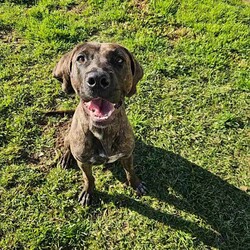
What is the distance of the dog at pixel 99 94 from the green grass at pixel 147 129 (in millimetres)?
695

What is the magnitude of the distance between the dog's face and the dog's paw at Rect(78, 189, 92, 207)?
127cm

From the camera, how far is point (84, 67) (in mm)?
3088

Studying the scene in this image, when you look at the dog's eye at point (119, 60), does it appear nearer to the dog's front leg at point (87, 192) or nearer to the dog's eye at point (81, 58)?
the dog's eye at point (81, 58)

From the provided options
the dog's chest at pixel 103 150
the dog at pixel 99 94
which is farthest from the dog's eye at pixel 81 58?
the dog's chest at pixel 103 150

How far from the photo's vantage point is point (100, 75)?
9.41 ft

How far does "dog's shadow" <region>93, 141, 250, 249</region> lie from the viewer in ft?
13.3

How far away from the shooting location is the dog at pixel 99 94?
9.68 ft

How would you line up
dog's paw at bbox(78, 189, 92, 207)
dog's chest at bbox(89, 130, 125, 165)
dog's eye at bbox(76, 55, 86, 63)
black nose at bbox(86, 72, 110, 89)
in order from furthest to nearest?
dog's paw at bbox(78, 189, 92, 207) → dog's chest at bbox(89, 130, 125, 165) → dog's eye at bbox(76, 55, 86, 63) → black nose at bbox(86, 72, 110, 89)

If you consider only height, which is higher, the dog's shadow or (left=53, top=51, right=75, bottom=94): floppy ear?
(left=53, top=51, right=75, bottom=94): floppy ear

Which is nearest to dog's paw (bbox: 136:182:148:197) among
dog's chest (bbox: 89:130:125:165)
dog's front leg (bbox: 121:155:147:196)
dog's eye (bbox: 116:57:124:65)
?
dog's front leg (bbox: 121:155:147:196)

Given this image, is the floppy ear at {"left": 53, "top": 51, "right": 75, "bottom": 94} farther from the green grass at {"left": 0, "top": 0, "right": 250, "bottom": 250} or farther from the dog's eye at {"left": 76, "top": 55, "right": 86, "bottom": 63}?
the green grass at {"left": 0, "top": 0, "right": 250, "bottom": 250}

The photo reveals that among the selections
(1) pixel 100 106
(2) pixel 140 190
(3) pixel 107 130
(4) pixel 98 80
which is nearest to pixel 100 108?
(1) pixel 100 106

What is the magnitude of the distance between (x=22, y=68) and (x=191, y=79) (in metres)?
2.50

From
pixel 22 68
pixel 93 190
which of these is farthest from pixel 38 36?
pixel 93 190
